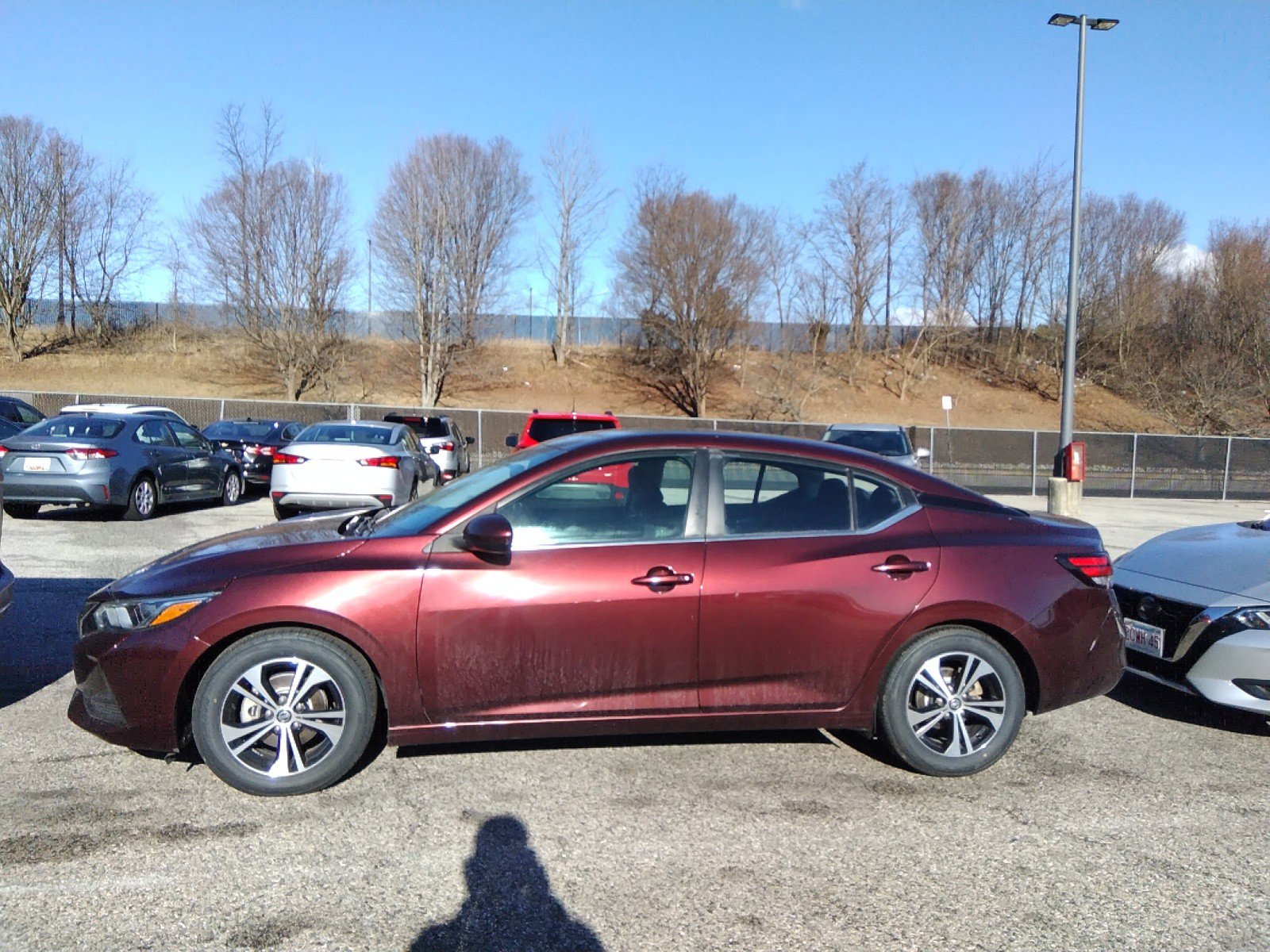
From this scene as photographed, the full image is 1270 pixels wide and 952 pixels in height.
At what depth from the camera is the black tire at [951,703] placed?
15.4 ft

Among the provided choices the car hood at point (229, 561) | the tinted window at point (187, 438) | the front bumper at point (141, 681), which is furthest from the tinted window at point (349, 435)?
the front bumper at point (141, 681)

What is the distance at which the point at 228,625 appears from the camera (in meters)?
4.25

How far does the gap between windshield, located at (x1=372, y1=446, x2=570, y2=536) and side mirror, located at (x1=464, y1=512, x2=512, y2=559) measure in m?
0.26

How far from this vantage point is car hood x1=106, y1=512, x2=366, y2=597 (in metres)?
4.35

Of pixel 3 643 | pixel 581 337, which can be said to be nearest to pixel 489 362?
pixel 581 337

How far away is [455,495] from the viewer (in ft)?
16.3

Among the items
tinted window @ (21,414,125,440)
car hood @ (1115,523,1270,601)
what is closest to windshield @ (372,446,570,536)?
car hood @ (1115,523,1270,601)

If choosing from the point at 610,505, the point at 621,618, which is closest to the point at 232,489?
the point at 610,505

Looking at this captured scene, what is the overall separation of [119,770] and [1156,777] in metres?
4.86

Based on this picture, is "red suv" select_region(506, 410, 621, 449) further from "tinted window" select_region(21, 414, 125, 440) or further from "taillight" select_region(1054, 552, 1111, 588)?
"taillight" select_region(1054, 552, 1111, 588)

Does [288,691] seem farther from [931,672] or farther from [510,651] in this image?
[931,672]

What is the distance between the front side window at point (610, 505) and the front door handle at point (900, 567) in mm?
933

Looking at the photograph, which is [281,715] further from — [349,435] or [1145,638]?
[349,435]

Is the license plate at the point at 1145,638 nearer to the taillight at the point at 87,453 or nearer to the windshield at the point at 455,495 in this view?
the windshield at the point at 455,495
